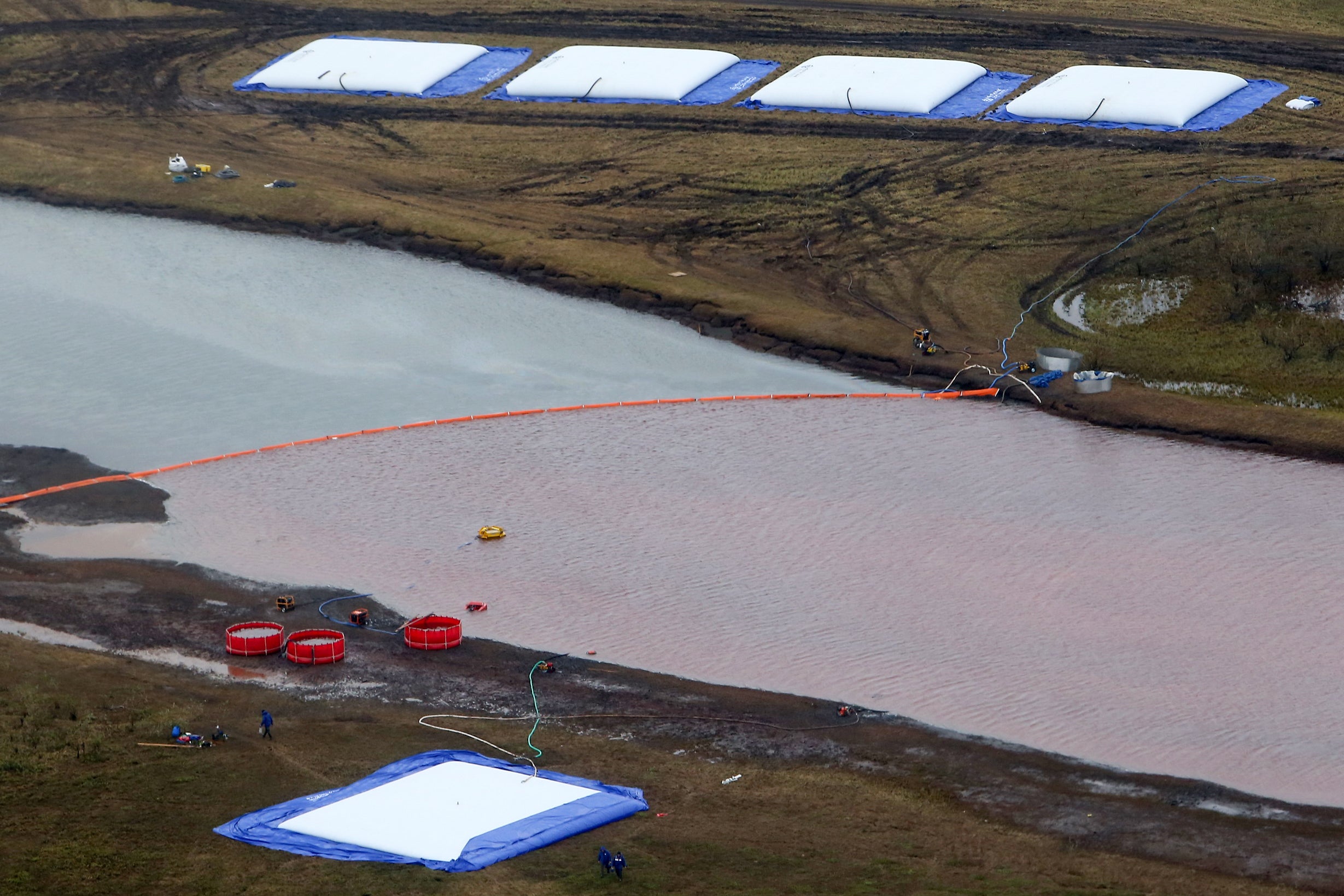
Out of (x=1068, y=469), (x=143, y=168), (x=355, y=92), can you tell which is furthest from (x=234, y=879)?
(x=355, y=92)

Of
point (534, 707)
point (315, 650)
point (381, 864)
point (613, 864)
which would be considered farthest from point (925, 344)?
point (381, 864)

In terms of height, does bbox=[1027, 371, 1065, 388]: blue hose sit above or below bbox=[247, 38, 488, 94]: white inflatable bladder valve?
below

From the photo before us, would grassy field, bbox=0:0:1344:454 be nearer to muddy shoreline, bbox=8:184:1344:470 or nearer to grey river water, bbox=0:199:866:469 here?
muddy shoreline, bbox=8:184:1344:470

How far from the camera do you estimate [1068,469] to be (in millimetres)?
45438

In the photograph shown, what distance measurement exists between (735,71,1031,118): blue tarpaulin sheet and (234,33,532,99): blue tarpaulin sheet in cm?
1230

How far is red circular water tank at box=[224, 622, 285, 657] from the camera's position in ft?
128

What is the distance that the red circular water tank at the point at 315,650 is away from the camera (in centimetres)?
3862

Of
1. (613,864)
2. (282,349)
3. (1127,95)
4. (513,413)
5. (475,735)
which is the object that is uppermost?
(1127,95)

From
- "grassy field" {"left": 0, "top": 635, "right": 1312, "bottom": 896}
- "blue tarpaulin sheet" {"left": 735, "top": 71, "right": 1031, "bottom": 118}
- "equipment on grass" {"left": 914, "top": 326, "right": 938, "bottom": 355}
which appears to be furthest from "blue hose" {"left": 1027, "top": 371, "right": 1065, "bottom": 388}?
"blue tarpaulin sheet" {"left": 735, "top": 71, "right": 1031, "bottom": 118}

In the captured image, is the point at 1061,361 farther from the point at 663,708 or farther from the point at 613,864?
the point at 613,864

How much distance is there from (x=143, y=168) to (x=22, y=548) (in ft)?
97.2

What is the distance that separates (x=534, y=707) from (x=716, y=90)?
143 feet

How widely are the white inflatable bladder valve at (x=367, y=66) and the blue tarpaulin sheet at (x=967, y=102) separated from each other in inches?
578

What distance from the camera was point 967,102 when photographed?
70688 millimetres
